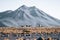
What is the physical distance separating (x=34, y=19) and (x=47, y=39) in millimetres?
9709

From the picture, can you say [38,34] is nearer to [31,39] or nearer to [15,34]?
[31,39]

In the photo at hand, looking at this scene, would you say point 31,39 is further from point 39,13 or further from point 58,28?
point 39,13

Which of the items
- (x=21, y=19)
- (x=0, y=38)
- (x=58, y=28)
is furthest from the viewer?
(x=21, y=19)

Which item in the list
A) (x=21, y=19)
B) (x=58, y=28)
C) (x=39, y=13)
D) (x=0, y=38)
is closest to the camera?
(x=0, y=38)

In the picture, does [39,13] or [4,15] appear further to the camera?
[39,13]

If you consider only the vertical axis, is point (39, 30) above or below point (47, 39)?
above

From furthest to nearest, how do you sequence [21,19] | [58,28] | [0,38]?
[21,19] → [58,28] → [0,38]

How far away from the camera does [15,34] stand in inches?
431

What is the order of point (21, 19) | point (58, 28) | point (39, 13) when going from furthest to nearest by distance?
point (39, 13)
point (21, 19)
point (58, 28)

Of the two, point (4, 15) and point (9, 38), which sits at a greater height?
point (4, 15)

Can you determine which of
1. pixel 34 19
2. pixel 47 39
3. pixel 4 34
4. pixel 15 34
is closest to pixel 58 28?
pixel 47 39

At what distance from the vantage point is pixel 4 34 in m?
10.8

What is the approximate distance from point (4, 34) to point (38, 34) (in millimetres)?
2395

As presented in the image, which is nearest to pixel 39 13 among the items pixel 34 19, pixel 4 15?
pixel 34 19
